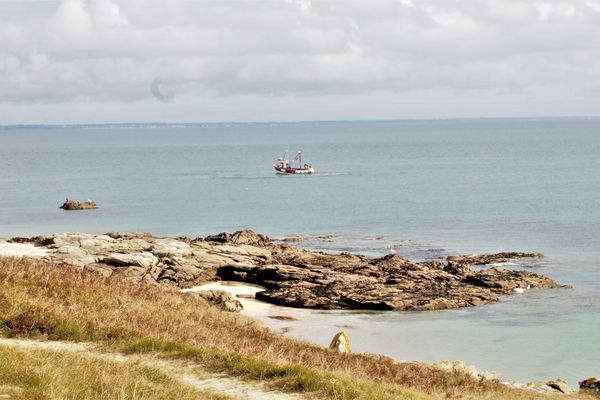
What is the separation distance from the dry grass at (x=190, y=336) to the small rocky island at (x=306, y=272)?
16.5 meters

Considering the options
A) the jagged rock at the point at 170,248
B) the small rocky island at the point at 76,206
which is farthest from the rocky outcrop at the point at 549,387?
the small rocky island at the point at 76,206

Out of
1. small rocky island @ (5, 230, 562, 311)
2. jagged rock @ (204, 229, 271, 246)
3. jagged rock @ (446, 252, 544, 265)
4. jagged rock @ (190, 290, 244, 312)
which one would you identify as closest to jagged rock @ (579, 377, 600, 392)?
small rocky island @ (5, 230, 562, 311)

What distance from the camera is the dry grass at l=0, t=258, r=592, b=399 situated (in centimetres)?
1633

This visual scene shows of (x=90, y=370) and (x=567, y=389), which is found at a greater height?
(x=90, y=370)

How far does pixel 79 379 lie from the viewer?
1442 centimetres

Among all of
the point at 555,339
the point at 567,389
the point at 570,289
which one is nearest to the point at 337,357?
the point at 567,389

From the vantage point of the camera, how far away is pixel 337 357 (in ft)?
67.9

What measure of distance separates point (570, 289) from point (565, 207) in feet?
134

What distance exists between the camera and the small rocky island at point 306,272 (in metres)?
41.5

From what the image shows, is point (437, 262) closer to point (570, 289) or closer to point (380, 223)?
point (570, 289)

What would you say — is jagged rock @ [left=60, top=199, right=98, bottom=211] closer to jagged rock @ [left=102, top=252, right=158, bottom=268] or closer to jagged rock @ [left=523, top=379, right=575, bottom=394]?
jagged rock @ [left=102, top=252, right=158, bottom=268]

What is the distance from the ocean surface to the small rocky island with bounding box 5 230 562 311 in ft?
6.08

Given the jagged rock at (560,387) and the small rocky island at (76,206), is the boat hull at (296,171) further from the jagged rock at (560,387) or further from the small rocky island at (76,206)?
the jagged rock at (560,387)

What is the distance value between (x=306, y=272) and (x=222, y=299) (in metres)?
8.72
